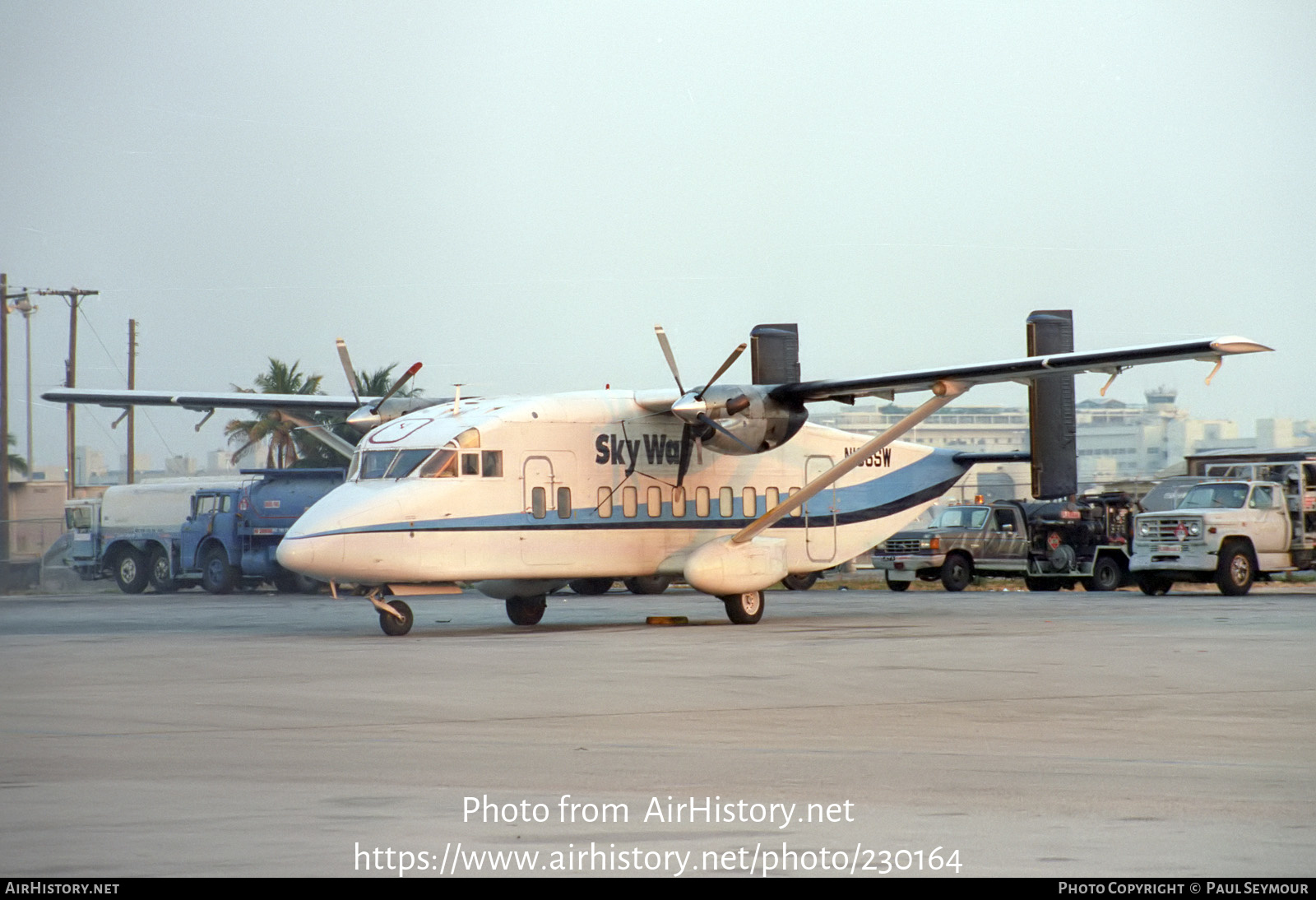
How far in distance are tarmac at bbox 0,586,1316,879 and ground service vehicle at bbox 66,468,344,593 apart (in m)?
17.8

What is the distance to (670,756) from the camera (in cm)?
835

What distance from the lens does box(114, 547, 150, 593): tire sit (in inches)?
1505

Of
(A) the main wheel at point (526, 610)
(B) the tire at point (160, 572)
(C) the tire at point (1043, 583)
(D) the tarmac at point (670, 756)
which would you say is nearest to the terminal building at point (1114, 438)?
(C) the tire at point (1043, 583)

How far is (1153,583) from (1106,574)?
3649mm

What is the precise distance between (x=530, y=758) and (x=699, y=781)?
1.25 m

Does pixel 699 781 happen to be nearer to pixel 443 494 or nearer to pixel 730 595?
pixel 443 494

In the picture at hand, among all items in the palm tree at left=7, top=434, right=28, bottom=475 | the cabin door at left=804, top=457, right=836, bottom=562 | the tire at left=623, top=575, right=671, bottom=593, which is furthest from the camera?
the palm tree at left=7, top=434, right=28, bottom=475

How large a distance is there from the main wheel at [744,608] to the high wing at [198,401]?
7098mm

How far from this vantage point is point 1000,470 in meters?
64.0

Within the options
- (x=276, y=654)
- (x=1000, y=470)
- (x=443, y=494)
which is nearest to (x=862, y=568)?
(x=1000, y=470)

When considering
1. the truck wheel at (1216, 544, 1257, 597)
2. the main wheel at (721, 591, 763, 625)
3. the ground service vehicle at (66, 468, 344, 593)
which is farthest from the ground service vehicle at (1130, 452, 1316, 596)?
the ground service vehicle at (66, 468, 344, 593)

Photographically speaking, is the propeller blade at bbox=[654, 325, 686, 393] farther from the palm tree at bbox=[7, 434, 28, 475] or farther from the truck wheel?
the palm tree at bbox=[7, 434, 28, 475]

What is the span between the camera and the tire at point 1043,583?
1283 inches

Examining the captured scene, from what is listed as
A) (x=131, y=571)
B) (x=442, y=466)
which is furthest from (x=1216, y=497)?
(x=131, y=571)
